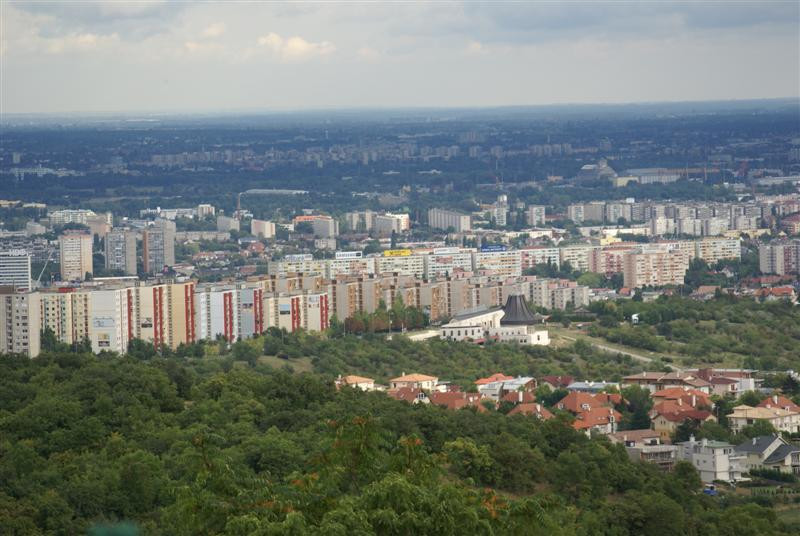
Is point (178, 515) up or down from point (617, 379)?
up

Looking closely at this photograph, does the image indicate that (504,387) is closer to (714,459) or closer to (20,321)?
(714,459)

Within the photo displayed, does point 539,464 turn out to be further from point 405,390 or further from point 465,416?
point 405,390

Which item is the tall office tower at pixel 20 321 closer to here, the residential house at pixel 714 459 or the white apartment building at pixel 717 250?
the residential house at pixel 714 459

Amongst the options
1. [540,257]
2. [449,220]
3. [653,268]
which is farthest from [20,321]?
[449,220]

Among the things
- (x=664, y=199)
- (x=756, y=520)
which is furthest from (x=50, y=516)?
(x=664, y=199)

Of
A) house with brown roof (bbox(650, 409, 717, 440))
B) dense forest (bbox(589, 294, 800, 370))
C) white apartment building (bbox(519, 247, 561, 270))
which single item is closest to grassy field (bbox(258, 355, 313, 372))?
dense forest (bbox(589, 294, 800, 370))
